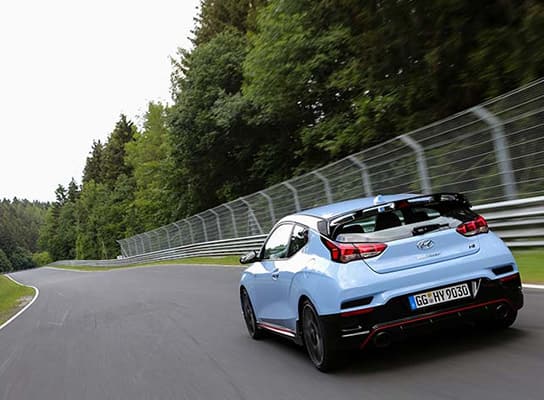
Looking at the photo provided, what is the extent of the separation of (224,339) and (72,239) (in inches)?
5242

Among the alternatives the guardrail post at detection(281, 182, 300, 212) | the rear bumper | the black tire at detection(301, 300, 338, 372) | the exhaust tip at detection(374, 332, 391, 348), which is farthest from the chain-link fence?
the exhaust tip at detection(374, 332, 391, 348)

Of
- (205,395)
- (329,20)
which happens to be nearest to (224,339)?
(205,395)

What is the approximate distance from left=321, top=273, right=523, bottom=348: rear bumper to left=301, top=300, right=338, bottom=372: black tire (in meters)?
0.11

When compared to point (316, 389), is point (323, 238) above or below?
above

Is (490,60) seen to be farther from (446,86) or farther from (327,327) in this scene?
(327,327)

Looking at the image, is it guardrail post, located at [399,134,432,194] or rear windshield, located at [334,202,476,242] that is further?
guardrail post, located at [399,134,432,194]

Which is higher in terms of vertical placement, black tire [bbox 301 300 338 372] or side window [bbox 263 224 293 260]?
side window [bbox 263 224 293 260]

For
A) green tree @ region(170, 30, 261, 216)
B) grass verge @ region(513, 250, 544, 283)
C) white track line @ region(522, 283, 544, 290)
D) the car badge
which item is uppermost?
green tree @ region(170, 30, 261, 216)

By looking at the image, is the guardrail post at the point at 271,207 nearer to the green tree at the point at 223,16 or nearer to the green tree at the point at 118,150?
the green tree at the point at 223,16

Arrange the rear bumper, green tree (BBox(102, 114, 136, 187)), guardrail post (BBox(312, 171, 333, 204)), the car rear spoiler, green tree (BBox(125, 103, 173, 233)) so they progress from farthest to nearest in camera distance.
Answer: green tree (BBox(102, 114, 136, 187)) → green tree (BBox(125, 103, 173, 233)) → guardrail post (BBox(312, 171, 333, 204)) → the car rear spoiler → the rear bumper

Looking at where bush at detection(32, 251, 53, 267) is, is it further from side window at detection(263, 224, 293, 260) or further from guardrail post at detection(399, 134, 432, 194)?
side window at detection(263, 224, 293, 260)

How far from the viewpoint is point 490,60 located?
16016mm

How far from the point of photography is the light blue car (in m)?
5.24

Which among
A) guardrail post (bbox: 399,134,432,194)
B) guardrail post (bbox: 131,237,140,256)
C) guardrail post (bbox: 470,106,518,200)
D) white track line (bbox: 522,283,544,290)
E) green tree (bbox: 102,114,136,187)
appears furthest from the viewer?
green tree (bbox: 102,114,136,187)
